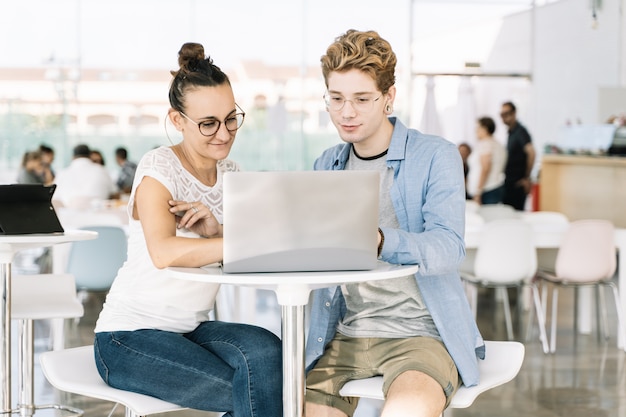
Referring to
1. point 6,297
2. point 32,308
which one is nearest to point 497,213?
point 32,308

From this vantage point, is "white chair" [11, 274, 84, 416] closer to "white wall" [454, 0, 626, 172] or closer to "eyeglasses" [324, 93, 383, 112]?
"eyeglasses" [324, 93, 383, 112]

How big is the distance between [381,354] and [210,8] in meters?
10.2

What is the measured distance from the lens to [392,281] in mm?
2576

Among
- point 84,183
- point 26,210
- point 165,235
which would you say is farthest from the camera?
point 84,183

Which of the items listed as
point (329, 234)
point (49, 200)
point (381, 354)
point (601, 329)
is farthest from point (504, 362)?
point (601, 329)

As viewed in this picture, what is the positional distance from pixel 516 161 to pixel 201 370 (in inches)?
327

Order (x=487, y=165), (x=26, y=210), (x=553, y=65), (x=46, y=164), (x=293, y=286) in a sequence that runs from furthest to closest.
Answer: (x=553, y=65) → (x=46, y=164) → (x=487, y=165) → (x=26, y=210) → (x=293, y=286)

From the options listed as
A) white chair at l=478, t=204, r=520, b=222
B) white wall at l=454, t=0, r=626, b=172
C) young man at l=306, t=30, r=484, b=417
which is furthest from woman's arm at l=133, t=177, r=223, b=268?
white wall at l=454, t=0, r=626, b=172

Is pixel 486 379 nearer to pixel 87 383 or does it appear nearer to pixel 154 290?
pixel 154 290

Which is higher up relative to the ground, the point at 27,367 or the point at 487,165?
the point at 487,165

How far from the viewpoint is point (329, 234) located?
81.8 inches

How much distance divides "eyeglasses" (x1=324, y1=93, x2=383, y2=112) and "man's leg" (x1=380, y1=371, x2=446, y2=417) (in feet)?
2.29

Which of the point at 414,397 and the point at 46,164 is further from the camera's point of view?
the point at 46,164

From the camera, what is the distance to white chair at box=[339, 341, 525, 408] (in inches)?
98.4
